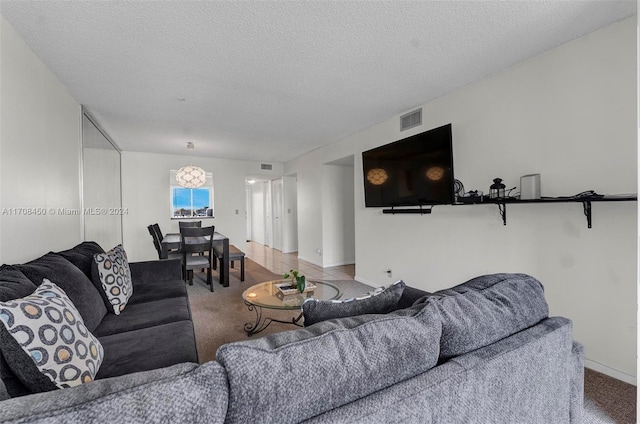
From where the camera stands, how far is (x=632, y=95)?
1825 millimetres

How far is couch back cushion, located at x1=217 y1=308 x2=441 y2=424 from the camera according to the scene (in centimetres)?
60

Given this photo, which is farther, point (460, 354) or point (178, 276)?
point (178, 276)

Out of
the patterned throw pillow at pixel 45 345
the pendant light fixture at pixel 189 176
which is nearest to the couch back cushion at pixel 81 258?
the patterned throw pillow at pixel 45 345

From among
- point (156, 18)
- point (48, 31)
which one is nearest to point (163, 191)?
point (48, 31)

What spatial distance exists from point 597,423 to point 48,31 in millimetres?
4051

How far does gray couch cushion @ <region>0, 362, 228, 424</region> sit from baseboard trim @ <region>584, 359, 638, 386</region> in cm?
265

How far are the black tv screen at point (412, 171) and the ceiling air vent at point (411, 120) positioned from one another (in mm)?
298

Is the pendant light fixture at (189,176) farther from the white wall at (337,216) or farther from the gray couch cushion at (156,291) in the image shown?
the gray couch cushion at (156,291)

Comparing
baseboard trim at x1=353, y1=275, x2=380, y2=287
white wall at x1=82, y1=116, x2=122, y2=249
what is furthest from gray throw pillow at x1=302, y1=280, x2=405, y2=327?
white wall at x1=82, y1=116, x2=122, y2=249

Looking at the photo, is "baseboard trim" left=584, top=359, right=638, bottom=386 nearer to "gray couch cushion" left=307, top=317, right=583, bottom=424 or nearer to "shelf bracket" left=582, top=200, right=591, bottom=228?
"shelf bracket" left=582, top=200, right=591, bottom=228

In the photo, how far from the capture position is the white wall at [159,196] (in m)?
5.63

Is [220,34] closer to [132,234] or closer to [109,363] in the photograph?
[109,363]

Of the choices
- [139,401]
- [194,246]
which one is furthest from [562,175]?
[194,246]

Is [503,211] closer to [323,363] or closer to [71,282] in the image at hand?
[323,363]
